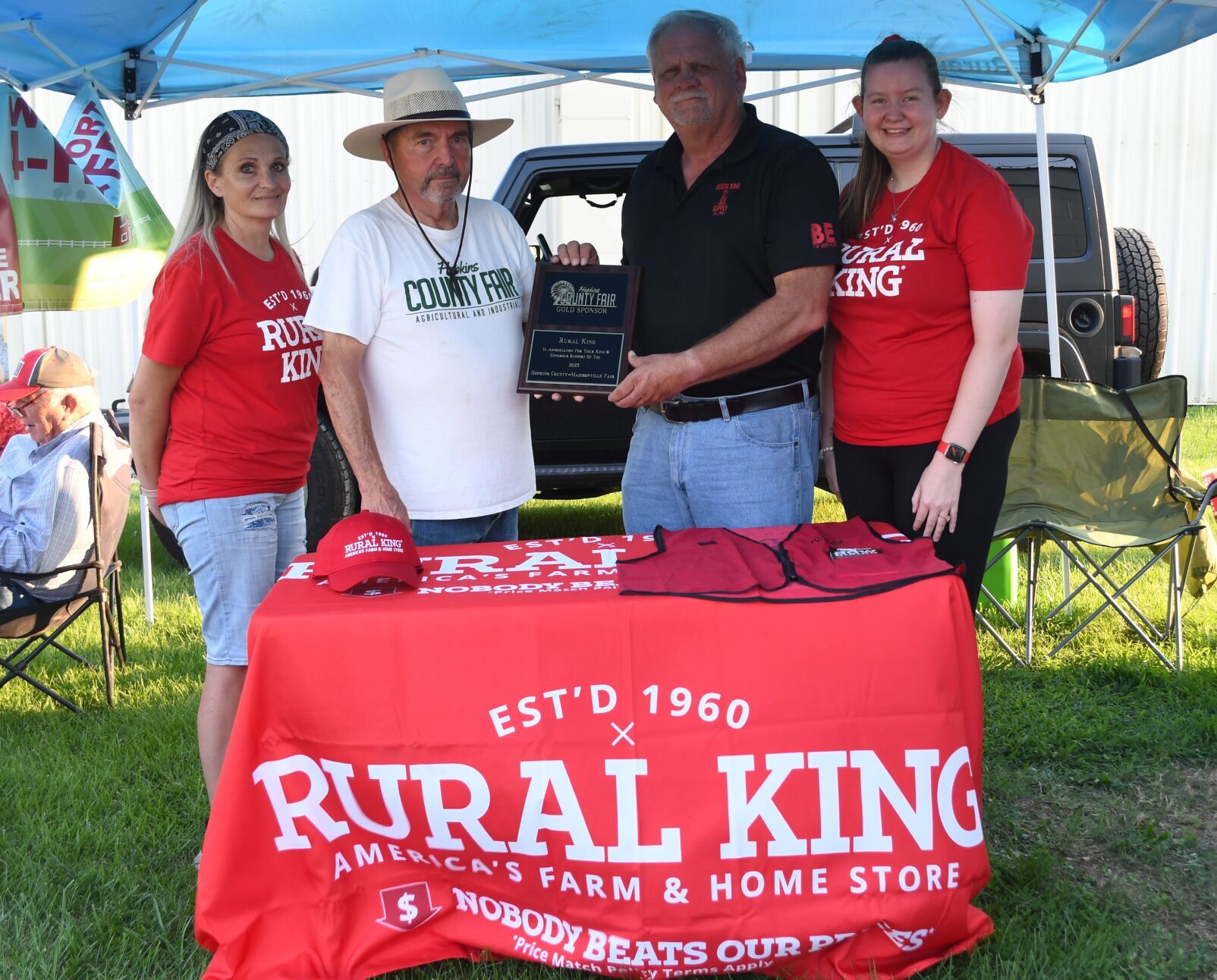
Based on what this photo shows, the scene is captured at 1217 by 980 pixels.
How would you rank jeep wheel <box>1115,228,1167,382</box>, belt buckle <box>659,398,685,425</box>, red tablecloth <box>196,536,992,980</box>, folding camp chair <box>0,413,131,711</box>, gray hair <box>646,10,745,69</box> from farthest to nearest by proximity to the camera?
jeep wheel <box>1115,228,1167,382</box> < folding camp chair <box>0,413,131,711</box> < belt buckle <box>659,398,685,425</box> < gray hair <box>646,10,745,69</box> < red tablecloth <box>196,536,992,980</box>

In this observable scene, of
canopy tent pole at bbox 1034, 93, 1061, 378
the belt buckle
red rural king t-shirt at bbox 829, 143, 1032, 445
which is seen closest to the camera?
red rural king t-shirt at bbox 829, 143, 1032, 445

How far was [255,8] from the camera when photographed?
469cm

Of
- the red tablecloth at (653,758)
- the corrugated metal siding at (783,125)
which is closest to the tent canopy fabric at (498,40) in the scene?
the red tablecloth at (653,758)

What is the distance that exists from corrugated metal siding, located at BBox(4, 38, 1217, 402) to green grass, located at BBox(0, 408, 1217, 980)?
22.9 ft

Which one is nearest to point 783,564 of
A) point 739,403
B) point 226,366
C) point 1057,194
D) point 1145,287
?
point 739,403

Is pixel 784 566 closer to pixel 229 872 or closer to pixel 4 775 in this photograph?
pixel 229 872

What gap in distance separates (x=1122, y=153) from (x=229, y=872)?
11.5 metres

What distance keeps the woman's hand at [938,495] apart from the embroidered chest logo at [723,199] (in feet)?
2.44

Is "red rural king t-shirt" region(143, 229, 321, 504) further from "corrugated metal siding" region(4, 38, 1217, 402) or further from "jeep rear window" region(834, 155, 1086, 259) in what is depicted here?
"corrugated metal siding" region(4, 38, 1217, 402)

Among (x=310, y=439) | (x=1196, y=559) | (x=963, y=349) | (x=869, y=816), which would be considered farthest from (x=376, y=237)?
(x=1196, y=559)

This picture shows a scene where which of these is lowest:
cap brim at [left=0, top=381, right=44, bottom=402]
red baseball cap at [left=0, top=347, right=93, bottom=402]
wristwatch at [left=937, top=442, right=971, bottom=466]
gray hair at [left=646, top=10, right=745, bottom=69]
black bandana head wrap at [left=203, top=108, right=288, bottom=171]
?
wristwatch at [left=937, top=442, right=971, bottom=466]

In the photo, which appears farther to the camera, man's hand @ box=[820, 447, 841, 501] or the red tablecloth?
man's hand @ box=[820, 447, 841, 501]

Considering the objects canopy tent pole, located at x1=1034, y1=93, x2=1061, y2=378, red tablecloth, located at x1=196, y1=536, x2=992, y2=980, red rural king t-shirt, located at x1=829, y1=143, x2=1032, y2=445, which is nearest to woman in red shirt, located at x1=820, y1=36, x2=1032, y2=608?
red rural king t-shirt, located at x1=829, y1=143, x2=1032, y2=445

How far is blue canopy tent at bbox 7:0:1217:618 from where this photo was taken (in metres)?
4.16
